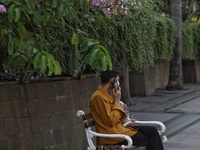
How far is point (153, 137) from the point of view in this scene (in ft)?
18.9

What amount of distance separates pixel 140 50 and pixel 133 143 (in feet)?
11.4

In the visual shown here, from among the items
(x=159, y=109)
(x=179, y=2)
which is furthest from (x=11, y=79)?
(x=179, y=2)

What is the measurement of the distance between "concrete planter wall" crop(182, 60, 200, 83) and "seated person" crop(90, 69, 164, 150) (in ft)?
57.2

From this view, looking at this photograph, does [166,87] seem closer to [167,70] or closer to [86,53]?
[167,70]

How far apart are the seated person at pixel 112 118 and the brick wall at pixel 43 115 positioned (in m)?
1.84

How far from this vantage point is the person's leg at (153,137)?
5703mm

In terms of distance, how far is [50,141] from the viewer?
24.8 feet

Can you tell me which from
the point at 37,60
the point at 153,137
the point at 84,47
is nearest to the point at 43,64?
the point at 37,60

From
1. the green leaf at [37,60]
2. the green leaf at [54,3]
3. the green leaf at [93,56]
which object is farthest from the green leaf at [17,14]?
the green leaf at [93,56]

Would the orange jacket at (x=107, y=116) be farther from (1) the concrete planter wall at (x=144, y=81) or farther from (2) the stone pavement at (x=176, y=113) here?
(1) the concrete planter wall at (x=144, y=81)

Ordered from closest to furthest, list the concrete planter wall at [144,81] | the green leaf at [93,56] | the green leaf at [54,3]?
the green leaf at [93,56]
the green leaf at [54,3]
the concrete planter wall at [144,81]

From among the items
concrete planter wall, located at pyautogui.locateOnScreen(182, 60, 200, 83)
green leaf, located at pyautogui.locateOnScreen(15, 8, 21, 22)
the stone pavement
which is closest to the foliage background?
green leaf, located at pyautogui.locateOnScreen(15, 8, 21, 22)

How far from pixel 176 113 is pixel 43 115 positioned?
249 inches

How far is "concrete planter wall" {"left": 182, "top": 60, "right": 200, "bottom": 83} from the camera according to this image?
2289 centimetres
